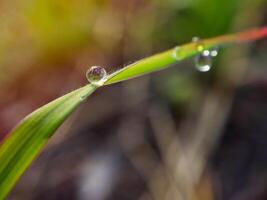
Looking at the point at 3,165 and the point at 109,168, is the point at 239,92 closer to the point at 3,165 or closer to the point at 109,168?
the point at 109,168

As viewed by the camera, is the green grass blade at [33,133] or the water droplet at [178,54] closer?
the green grass blade at [33,133]

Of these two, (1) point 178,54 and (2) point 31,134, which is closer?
(2) point 31,134

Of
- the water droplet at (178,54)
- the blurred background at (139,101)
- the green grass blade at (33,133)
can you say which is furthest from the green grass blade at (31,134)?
the blurred background at (139,101)

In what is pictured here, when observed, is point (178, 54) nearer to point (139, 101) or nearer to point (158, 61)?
point (158, 61)

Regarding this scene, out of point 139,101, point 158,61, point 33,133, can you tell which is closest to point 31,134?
point 33,133

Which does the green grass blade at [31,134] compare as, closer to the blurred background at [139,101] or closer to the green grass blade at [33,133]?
the green grass blade at [33,133]

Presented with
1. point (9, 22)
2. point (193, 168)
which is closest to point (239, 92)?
point (193, 168)
